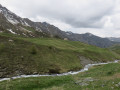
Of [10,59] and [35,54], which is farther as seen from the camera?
[35,54]

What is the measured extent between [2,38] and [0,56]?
25.0 m

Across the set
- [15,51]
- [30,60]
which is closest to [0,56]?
[15,51]

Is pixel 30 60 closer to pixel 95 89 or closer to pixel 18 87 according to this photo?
pixel 18 87

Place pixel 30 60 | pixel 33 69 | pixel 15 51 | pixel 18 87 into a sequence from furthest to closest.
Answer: pixel 15 51 → pixel 30 60 → pixel 33 69 → pixel 18 87

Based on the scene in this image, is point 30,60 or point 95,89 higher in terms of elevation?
point 95,89

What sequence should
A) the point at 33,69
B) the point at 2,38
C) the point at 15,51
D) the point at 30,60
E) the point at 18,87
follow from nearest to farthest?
1. the point at 18,87
2. the point at 33,69
3. the point at 30,60
4. the point at 15,51
5. the point at 2,38

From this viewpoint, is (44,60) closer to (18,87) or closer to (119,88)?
(18,87)

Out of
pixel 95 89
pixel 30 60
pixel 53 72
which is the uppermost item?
pixel 95 89

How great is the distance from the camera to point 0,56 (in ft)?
176

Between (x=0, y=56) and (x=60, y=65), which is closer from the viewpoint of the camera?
(x=0, y=56)

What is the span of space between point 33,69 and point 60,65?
1313 centimetres

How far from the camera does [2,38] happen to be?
248 feet

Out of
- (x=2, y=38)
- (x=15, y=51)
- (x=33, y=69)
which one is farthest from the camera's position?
(x=2, y=38)

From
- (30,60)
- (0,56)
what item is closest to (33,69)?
(30,60)
